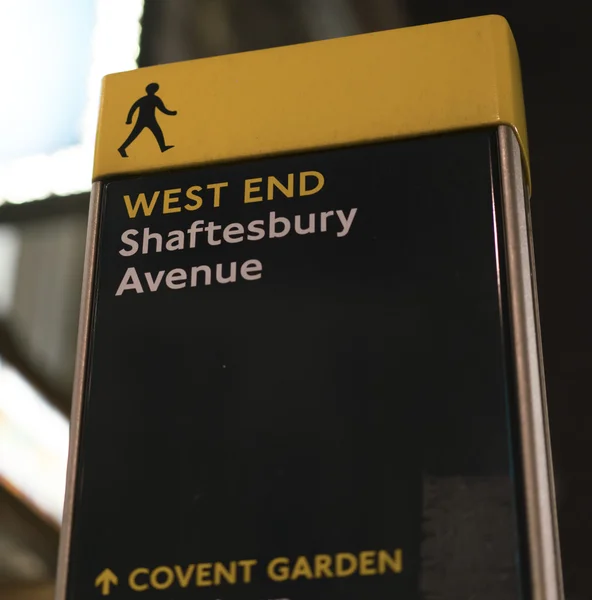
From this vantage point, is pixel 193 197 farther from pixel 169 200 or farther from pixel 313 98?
pixel 313 98

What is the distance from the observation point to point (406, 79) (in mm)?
1218

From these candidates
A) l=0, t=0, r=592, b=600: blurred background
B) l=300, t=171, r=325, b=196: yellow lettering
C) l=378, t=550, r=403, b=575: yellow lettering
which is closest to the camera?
l=378, t=550, r=403, b=575: yellow lettering

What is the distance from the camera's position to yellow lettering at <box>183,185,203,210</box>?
4.00 ft

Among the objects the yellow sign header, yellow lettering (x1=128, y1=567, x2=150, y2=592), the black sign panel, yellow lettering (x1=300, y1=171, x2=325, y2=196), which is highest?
the yellow sign header

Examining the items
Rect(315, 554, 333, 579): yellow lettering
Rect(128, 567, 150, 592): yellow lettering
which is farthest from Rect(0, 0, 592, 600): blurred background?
Rect(128, 567, 150, 592): yellow lettering

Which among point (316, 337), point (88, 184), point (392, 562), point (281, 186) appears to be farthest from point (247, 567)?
point (88, 184)

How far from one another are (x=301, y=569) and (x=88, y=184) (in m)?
1.31

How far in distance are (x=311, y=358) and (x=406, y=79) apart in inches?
14.6

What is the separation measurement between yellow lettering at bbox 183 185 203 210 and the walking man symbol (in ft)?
0.24

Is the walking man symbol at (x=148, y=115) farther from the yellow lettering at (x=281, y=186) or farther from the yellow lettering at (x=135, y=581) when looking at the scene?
the yellow lettering at (x=135, y=581)

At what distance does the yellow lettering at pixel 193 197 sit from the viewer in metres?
1.22

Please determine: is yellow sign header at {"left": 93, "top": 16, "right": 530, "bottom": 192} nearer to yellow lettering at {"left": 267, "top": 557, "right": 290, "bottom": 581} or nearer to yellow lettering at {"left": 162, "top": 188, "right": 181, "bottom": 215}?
yellow lettering at {"left": 162, "top": 188, "right": 181, "bottom": 215}

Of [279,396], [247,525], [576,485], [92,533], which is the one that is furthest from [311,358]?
[576,485]

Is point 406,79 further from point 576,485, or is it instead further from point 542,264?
point 576,485
